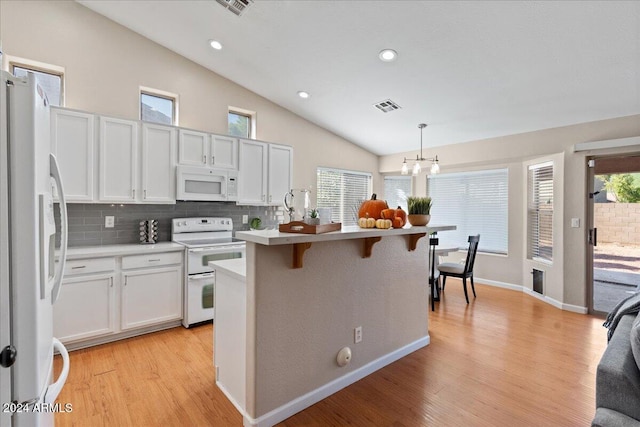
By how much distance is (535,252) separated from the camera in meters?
4.98

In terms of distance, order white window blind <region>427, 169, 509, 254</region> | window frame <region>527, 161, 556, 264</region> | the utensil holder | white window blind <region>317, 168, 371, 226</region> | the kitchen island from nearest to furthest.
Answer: the kitchen island
the utensil holder
window frame <region>527, 161, 556, 264</region>
white window blind <region>427, 169, 509, 254</region>
white window blind <region>317, 168, 371, 226</region>

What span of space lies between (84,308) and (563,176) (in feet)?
19.5

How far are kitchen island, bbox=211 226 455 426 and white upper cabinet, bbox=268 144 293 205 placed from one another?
2407mm

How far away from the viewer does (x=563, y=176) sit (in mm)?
4305

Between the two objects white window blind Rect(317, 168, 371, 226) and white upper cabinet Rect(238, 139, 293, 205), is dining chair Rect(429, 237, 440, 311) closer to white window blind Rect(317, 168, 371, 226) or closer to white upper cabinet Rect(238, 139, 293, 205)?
white window blind Rect(317, 168, 371, 226)

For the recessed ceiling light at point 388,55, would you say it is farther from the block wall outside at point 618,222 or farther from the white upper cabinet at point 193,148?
the block wall outside at point 618,222

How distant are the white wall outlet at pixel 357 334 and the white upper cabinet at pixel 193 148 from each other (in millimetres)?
2812

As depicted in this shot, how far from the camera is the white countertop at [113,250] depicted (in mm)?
2959

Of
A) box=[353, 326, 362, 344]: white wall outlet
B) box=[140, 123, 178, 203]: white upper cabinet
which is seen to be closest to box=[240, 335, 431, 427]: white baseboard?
box=[353, 326, 362, 344]: white wall outlet

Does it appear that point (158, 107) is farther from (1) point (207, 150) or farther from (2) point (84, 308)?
(2) point (84, 308)

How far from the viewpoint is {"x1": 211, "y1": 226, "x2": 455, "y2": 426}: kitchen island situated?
1.89 metres

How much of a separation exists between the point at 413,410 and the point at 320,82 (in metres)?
3.83

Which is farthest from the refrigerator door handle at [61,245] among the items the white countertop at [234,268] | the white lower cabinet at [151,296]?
the white lower cabinet at [151,296]

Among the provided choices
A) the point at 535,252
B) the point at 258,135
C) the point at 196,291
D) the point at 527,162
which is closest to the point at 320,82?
the point at 258,135
